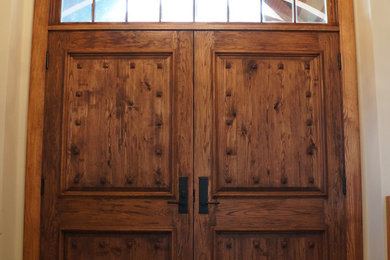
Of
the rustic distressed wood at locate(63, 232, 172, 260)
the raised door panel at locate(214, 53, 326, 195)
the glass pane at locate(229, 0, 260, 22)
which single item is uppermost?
the glass pane at locate(229, 0, 260, 22)

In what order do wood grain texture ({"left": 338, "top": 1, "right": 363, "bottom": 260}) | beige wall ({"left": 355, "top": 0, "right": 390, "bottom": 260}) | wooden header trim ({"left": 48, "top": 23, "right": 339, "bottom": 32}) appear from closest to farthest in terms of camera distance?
1. beige wall ({"left": 355, "top": 0, "right": 390, "bottom": 260})
2. wood grain texture ({"left": 338, "top": 1, "right": 363, "bottom": 260})
3. wooden header trim ({"left": 48, "top": 23, "right": 339, "bottom": 32})

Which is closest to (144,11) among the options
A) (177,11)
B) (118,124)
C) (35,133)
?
(177,11)

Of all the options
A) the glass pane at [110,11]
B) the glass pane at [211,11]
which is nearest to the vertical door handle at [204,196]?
the glass pane at [211,11]

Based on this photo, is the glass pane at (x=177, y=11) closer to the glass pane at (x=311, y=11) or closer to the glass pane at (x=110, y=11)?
the glass pane at (x=110, y=11)

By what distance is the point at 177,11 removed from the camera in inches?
94.3

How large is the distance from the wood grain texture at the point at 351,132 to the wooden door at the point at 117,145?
909 mm

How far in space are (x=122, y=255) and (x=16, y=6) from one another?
1.57m

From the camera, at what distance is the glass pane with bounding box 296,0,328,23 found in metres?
2.42

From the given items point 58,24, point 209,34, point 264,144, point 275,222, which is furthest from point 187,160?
point 58,24

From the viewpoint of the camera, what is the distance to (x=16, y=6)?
7.38 feet

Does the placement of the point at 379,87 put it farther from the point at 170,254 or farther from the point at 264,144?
the point at 170,254

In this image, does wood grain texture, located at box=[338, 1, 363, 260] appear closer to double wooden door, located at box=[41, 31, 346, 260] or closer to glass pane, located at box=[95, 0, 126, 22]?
double wooden door, located at box=[41, 31, 346, 260]

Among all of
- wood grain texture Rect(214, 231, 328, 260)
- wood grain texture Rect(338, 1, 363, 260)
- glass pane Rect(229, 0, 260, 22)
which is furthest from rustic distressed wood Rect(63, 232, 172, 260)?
glass pane Rect(229, 0, 260, 22)

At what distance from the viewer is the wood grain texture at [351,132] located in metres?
2.19
